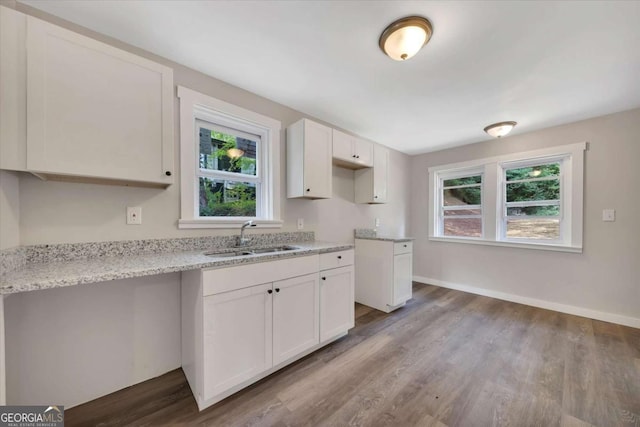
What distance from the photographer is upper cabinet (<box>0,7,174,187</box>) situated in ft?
3.70

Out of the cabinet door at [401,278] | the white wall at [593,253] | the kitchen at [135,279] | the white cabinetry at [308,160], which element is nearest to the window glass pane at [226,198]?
the kitchen at [135,279]

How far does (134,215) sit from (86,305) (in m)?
0.62

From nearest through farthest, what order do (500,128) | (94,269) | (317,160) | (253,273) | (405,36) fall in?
(94,269) → (405,36) → (253,273) → (317,160) → (500,128)

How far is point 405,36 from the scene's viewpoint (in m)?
1.48

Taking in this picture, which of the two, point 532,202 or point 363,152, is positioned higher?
point 363,152

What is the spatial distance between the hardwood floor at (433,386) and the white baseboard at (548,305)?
131 millimetres

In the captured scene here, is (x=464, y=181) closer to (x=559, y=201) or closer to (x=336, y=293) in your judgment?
(x=559, y=201)

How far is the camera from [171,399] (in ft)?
4.99

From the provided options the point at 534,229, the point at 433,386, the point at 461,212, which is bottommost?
the point at 433,386

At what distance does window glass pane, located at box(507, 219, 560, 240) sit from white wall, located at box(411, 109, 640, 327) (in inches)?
9.4

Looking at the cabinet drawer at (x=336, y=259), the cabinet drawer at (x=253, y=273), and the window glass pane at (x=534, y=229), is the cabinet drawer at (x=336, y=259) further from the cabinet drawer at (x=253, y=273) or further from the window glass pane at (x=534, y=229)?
the window glass pane at (x=534, y=229)

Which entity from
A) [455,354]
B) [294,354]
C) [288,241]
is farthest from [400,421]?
[288,241]

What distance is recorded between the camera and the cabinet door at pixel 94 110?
118 centimetres

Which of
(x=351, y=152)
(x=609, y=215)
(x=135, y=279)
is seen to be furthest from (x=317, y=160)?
(x=609, y=215)
